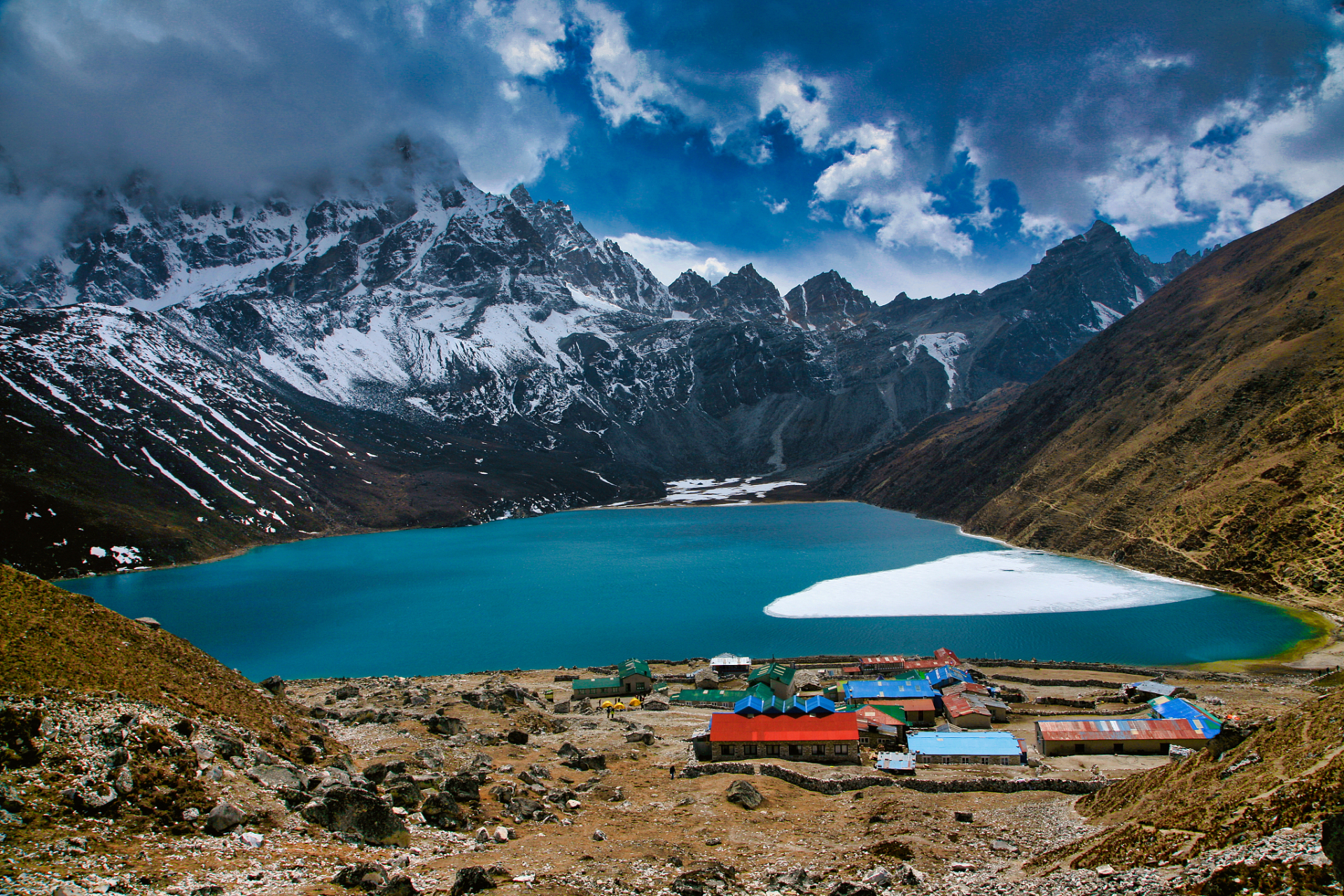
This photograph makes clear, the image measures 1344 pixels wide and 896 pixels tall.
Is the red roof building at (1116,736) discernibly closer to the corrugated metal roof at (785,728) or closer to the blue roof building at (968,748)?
the blue roof building at (968,748)

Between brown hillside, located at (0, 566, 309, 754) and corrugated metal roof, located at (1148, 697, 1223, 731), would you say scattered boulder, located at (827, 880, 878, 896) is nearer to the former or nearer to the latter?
brown hillside, located at (0, 566, 309, 754)

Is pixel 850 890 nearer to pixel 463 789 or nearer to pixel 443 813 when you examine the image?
pixel 443 813

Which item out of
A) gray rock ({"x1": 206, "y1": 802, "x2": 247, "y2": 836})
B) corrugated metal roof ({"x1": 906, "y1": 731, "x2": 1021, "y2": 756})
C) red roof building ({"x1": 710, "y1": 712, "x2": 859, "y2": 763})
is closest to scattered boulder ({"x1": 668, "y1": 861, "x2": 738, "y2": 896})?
gray rock ({"x1": 206, "y1": 802, "x2": 247, "y2": 836})

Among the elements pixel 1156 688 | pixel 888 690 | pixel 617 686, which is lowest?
pixel 1156 688

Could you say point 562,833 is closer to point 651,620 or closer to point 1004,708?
point 1004,708

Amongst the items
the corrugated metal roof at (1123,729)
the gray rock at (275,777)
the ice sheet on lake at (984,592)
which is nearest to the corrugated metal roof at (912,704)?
the corrugated metal roof at (1123,729)

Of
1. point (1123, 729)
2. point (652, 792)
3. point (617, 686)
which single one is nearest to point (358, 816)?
point (652, 792)
